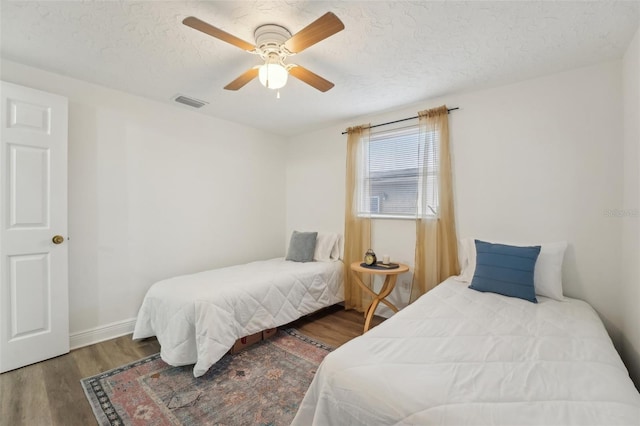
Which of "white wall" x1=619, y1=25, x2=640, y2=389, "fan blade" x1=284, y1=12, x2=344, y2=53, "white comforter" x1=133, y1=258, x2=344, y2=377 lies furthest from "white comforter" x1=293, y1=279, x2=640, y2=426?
"fan blade" x1=284, y1=12, x2=344, y2=53

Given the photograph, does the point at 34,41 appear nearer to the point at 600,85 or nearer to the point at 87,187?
the point at 87,187

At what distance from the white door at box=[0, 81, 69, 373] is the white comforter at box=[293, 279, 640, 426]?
2.35 metres

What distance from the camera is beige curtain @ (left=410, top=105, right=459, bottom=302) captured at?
2705mm

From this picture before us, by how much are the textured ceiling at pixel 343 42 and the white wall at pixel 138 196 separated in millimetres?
266

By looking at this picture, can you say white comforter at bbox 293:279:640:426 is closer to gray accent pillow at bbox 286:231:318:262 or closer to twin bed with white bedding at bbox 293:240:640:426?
twin bed with white bedding at bbox 293:240:640:426

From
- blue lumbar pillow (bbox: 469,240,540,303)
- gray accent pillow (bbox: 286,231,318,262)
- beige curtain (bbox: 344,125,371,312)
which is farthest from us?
gray accent pillow (bbox: 286,231,318,262)

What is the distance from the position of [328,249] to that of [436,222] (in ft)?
4.62

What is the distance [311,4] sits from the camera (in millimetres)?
1519

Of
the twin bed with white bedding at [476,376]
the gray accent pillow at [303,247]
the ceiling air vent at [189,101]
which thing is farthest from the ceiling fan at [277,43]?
the gray accent pillow at [303,247]

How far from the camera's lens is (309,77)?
1.96 metres

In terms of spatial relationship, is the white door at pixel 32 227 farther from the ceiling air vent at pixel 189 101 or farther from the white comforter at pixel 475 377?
the white comforter at pixel 475 377

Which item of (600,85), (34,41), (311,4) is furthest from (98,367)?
(600,85)

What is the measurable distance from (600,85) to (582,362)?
6.89 ft

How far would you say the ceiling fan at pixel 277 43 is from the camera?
1.42 meters
